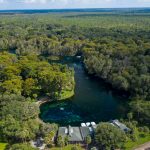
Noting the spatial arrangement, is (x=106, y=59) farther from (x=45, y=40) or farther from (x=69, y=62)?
(x=45, y=40)

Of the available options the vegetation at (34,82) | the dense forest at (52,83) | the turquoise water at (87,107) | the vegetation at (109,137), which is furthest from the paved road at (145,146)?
the vegetation at (34,82)

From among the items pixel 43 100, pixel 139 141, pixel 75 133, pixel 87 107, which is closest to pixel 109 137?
pixel 139 141

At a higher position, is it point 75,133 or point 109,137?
point 109,137

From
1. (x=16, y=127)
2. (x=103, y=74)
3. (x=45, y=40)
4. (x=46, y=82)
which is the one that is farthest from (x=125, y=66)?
(x=45, y=40)

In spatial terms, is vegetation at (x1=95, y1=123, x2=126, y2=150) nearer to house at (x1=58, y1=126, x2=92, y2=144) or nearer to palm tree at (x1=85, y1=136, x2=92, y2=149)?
palm tree at (x1=85, y1=136, x2=92, y2=149)

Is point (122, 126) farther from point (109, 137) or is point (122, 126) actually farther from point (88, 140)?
point (88, 140)

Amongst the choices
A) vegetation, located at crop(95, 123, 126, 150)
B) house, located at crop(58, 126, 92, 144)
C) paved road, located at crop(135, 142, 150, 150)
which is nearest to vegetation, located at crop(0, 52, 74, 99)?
house, located at crop(58, 126, 92, 144)
